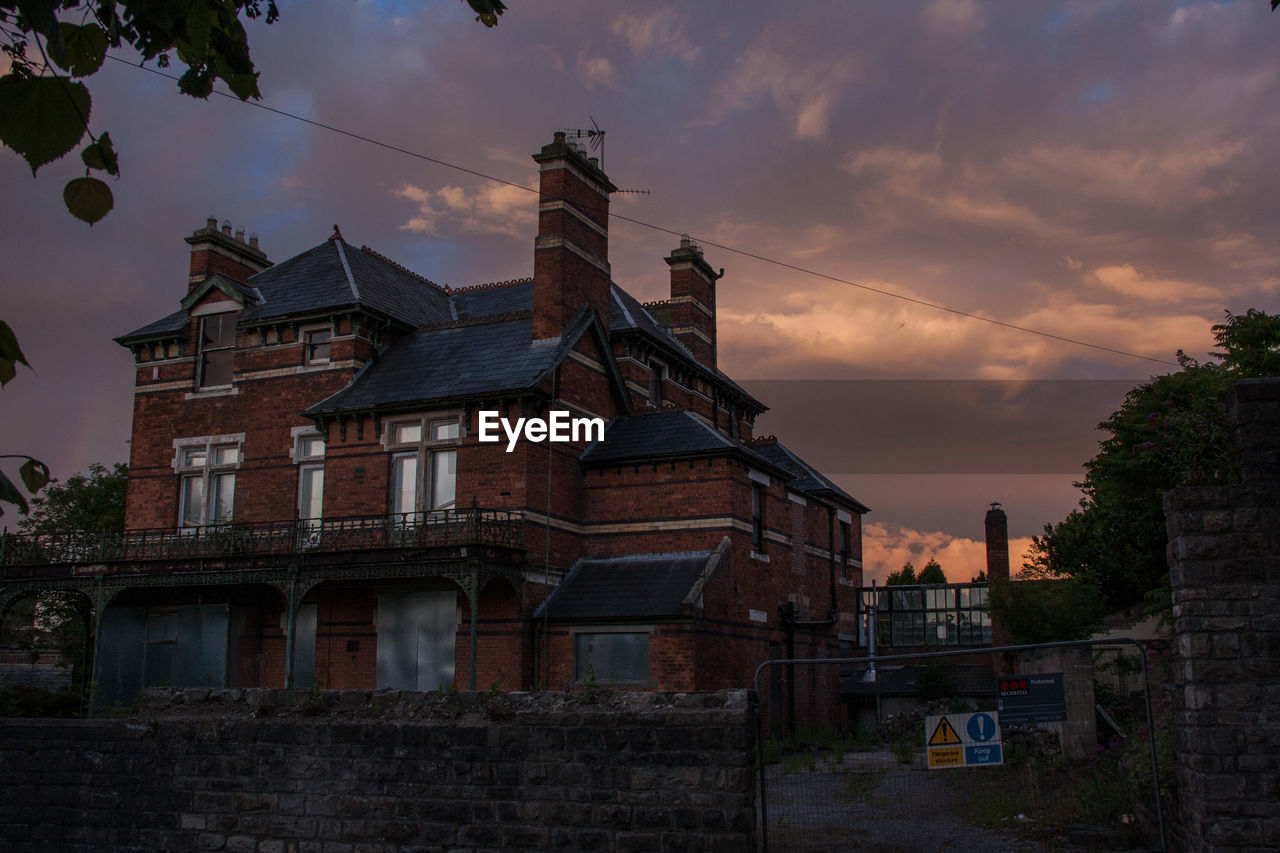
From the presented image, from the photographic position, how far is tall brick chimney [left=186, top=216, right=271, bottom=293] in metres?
29.0

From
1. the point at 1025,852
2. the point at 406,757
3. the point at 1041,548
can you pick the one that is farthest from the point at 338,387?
the point at 1041,548

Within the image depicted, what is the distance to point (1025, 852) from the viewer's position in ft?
33.7

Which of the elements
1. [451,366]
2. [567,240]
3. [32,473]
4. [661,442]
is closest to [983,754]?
[32,473]

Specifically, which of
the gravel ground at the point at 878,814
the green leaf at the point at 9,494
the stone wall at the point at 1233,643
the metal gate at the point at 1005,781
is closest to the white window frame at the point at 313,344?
the metal gate at the point at 1005,781

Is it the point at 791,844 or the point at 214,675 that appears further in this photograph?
the point at 214,675

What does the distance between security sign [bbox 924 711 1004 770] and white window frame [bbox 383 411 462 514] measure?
15238mm

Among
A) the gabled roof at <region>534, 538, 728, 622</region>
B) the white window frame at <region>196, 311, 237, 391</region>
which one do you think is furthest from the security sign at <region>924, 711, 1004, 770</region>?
the white window frame at <region>196, 311, 237, 391</region>

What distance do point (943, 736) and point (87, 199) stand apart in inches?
346

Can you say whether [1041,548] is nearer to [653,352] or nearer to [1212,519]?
[653,352]

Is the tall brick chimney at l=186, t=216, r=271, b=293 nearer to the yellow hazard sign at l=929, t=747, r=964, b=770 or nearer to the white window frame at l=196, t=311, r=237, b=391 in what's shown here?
the white window frame at l=196, t=311, r=237, b=391

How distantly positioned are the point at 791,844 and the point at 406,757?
3.91 meters

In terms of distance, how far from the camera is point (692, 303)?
33781 mm

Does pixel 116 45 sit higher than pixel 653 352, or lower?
lower

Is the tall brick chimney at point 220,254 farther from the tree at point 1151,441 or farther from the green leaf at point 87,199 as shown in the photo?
the green leaf at point 87,199
